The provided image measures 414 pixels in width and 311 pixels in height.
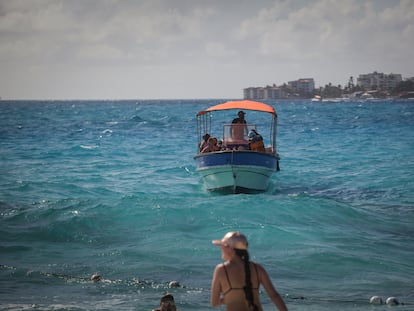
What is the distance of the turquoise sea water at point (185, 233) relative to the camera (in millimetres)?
10875

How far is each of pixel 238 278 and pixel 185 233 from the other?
9338mm

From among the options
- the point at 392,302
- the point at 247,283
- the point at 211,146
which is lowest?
the point at 392,302

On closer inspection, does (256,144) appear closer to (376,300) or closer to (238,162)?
(238,162)

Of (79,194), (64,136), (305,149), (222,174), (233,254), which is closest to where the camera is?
(233,254)

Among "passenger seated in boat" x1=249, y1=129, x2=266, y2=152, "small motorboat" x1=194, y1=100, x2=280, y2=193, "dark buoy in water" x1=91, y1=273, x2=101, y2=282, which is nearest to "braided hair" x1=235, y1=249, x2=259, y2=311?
"dark buoy in water" x1=91, y1=273, x2=101, y2=282

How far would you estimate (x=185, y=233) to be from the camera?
1546 cm

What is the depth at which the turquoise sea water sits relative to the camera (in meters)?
10.9

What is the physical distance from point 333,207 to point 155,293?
9073 mm

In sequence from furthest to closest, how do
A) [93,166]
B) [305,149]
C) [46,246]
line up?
[305,149] → [93,166] → [46,246]

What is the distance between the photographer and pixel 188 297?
10.4 meters

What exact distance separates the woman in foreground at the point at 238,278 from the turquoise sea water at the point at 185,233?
3755mm

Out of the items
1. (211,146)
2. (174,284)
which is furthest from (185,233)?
(211,146)

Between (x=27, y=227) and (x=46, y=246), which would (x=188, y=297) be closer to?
(x=46, y=246)

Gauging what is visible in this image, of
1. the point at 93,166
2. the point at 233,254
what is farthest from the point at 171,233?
the point at 93,166
